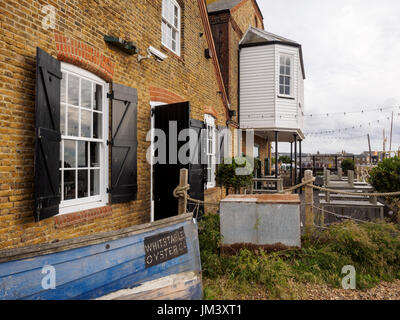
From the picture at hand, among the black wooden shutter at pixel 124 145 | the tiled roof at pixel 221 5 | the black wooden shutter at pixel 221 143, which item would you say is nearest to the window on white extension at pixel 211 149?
the black wooden shutter at pixel 221 143

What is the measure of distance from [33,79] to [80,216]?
2011 millimetres

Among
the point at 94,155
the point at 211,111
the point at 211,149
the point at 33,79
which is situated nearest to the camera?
the point at 33,79

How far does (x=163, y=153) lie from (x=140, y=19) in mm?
2784

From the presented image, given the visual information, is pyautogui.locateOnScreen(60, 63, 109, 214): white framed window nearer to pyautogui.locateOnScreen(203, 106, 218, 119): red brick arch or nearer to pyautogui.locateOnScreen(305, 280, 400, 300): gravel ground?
pyautogui.locateOnScreen(305, 280, 400, 300): gravel ground

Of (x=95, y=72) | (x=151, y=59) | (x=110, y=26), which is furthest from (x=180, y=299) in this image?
(x=151, y=59)

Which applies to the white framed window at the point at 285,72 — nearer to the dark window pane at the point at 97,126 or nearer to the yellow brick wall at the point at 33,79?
the yellow brick wall at the point at 33,79

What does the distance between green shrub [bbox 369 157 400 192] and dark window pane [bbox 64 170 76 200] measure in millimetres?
6956

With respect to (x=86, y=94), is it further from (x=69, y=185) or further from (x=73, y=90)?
(x=69, y=185)

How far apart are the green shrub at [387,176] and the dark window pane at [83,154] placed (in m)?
6.79

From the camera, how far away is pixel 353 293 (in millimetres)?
3840

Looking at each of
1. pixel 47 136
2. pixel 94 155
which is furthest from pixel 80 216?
pixel 47 136

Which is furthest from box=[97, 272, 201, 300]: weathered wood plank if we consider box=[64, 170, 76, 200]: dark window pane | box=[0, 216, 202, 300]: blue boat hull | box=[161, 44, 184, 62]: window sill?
box=[161, 44, 184, 62]: window sill

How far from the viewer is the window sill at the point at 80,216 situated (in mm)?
4012

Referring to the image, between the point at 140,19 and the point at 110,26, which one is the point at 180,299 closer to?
the point at 110,26
